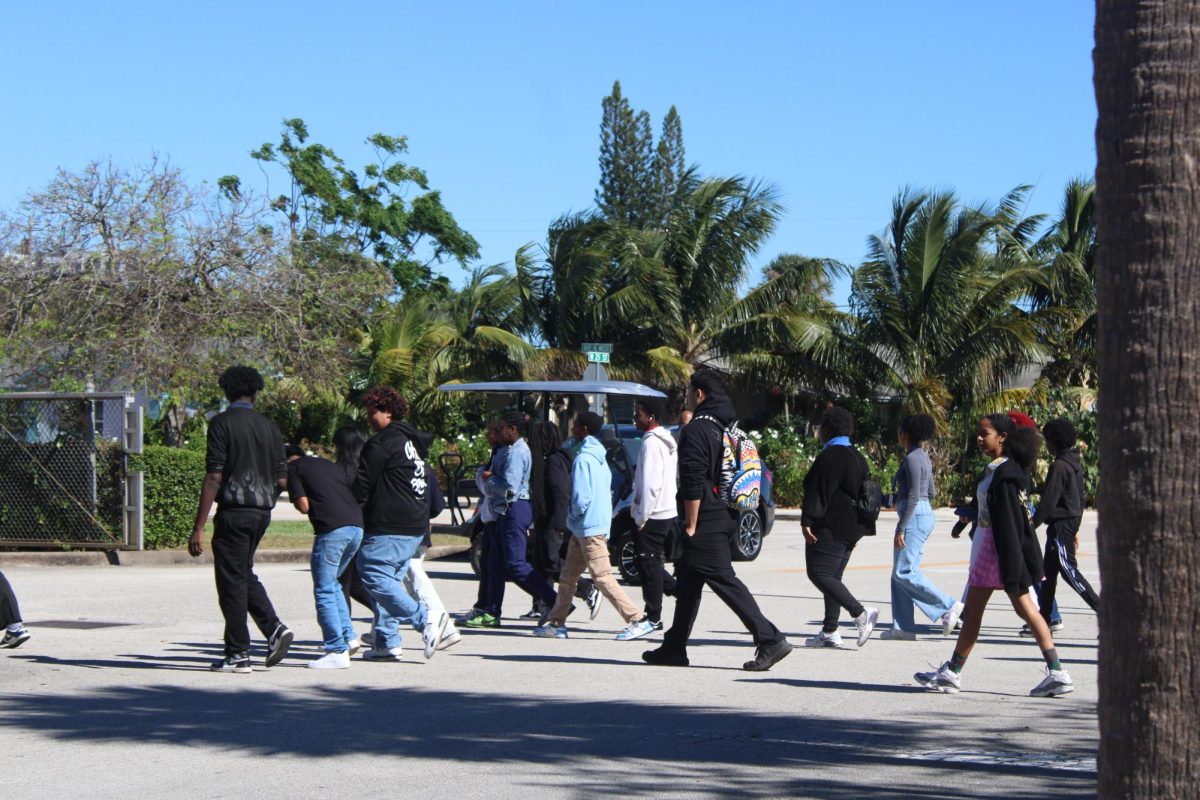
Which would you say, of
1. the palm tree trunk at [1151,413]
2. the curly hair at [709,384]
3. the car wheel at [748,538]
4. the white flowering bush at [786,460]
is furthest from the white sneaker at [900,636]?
the white flowering bush at [786,460]

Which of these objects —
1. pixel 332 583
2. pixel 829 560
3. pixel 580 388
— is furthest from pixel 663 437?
pixel 580 388

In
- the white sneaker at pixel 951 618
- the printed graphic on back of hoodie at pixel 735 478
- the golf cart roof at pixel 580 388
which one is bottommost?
the white sneaker at pixel 951 618

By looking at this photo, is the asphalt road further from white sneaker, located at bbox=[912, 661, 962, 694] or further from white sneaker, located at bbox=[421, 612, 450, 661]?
white sneaker, located at bbox=[421, 612, 450, 661]

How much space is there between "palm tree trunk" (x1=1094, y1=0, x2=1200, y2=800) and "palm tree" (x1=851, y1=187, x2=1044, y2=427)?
27.0 meters

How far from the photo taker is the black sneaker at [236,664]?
31.6 ft

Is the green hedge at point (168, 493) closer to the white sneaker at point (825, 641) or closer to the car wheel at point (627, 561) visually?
the car wheel at point (627, 561)

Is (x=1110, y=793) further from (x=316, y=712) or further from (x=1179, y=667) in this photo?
(x=316, y=712)

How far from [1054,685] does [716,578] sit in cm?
215

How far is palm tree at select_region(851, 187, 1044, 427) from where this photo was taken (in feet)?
100

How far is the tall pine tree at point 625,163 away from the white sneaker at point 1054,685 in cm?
6232

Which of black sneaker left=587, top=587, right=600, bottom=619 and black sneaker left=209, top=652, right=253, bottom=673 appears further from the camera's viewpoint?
black sneaker left=587, top=587, right=600, bottom=619

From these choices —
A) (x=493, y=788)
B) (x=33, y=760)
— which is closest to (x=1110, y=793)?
(x=493, y=788)

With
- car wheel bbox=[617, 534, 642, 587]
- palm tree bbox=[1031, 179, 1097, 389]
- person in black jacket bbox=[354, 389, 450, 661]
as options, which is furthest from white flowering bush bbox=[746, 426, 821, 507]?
person in black jacket bbox=[354, 389, 450, 661]

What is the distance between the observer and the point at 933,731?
7.72 m
